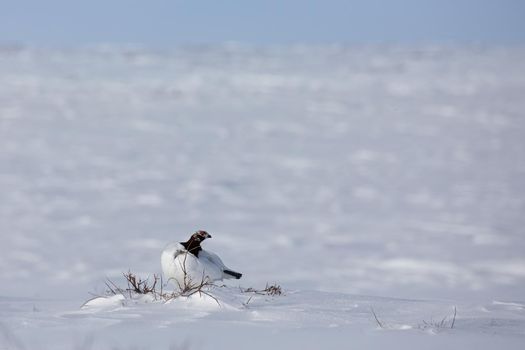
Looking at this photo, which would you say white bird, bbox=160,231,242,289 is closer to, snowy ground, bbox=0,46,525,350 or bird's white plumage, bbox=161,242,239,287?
bird's white plumage, bbox=161,242,239,287

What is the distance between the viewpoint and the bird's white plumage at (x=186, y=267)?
12.9ft

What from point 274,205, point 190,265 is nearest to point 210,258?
point 190,265

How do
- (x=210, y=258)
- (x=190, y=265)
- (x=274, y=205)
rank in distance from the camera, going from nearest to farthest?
(x=190, y=265)
(x=210, y=258)
(x=274, y=205)

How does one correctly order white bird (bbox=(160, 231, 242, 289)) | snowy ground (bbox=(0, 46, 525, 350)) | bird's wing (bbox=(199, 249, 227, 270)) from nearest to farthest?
snowy ground (bbox=(0, 46, 525, 350)), white bird (bbox=(160, 231, 242, 289)), bird's wing (bbox=(199, 249, 227, 270))

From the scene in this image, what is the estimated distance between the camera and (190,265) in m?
3.94

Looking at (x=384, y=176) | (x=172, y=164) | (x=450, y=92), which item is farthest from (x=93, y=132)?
(x=450, y=92)

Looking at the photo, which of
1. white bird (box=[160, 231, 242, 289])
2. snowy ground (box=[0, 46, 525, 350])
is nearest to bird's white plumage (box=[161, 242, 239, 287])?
white bird (box=[160, 231, 242, 289])

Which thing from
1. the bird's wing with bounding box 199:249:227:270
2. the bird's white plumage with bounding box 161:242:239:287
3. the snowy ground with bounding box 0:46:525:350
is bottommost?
the bird's white plumage with bounding box 161:242:239:287

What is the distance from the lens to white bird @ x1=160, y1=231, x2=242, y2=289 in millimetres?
3928

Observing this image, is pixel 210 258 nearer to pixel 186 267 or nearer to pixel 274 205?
pixel 186 267

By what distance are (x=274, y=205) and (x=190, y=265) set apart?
10905mm

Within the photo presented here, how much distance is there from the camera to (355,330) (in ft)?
10.9

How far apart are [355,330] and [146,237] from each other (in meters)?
9.81

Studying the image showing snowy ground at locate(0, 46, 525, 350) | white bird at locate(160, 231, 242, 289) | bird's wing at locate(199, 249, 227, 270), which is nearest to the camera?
snowy ground at locate(0, 46, 525, 350)
